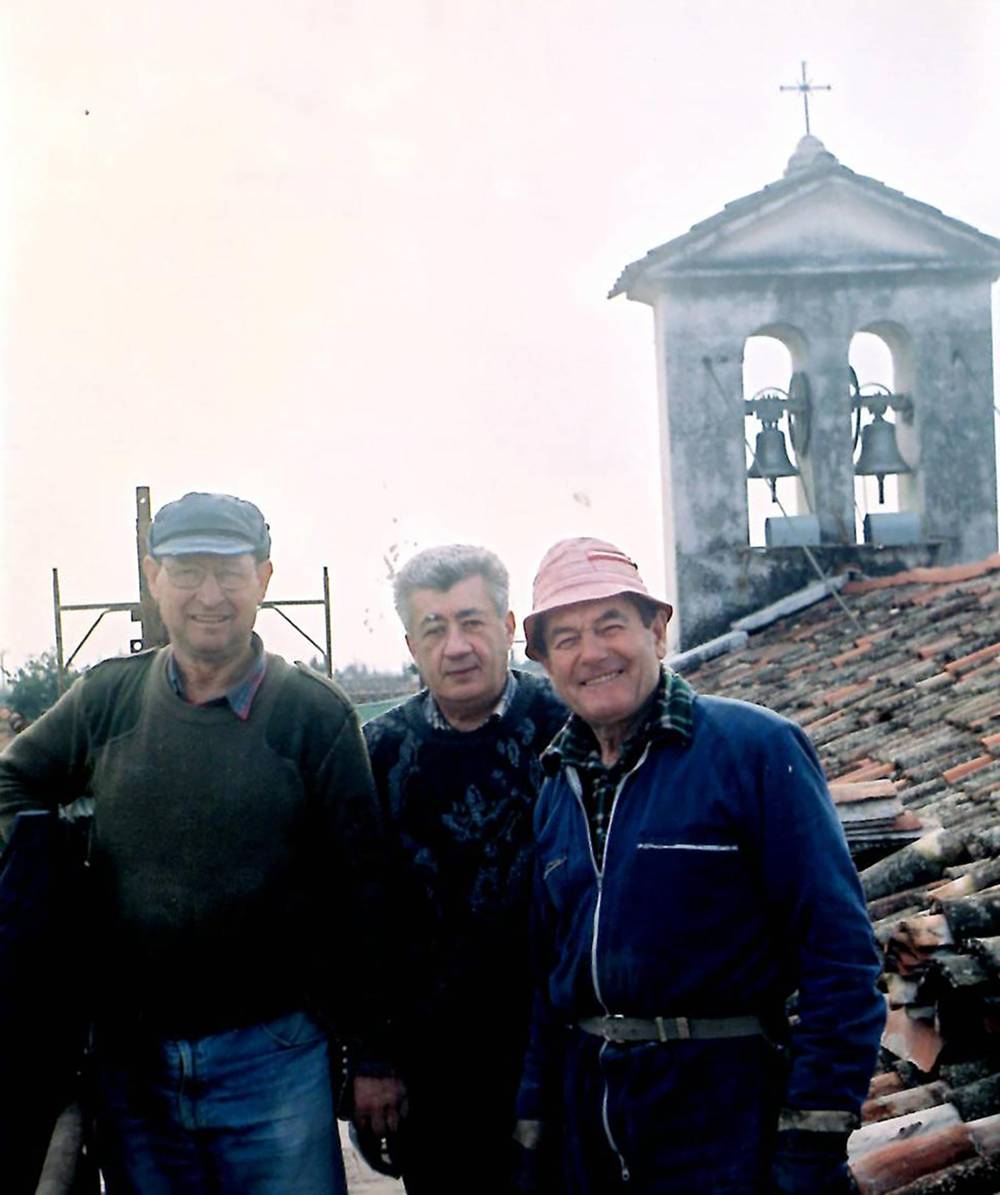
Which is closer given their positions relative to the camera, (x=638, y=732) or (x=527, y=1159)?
(x=638, y=732)

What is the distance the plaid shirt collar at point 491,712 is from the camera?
131 inches

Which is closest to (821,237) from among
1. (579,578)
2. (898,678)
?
(898,678)

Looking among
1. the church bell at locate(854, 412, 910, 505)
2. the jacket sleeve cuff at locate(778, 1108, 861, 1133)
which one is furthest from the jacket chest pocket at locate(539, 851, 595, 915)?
the church bell at locate(854, 412, 910, 505)

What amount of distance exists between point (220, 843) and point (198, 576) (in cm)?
58

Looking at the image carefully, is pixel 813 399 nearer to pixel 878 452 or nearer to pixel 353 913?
pixel 878 452

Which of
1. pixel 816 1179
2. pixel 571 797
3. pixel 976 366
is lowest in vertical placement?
pixel 816 1179

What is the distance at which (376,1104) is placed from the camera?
3121 mm

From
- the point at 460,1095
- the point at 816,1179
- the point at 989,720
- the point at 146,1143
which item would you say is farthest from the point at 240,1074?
the point at 989,720

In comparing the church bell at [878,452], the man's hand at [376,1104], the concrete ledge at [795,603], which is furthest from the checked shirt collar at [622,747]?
the church bell at [878,452]

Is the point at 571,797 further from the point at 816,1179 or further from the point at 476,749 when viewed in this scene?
the point at 816,1179

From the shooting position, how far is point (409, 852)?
3.27 meters

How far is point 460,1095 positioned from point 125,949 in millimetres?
827

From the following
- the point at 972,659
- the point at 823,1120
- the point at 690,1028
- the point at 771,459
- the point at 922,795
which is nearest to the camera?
the point at 823,1120

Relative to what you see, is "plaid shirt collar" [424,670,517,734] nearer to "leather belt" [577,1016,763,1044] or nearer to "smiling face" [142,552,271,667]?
"smiling face" [142,552,271,667]
